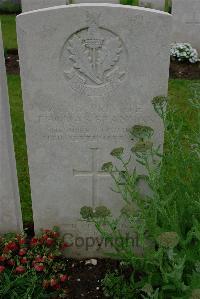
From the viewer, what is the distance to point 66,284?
2793 mm

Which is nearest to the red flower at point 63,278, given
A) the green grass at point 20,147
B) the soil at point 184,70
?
the green grass at point 20,147

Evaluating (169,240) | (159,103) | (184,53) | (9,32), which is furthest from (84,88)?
(9,32)

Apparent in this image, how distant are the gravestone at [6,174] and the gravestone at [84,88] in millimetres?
114

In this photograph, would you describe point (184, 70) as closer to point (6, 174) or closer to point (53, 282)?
point (6, 174)

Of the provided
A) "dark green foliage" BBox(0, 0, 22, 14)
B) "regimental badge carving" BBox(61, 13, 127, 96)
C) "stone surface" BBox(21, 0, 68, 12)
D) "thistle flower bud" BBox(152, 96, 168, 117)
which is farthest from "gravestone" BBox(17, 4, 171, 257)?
"dark green foliage" BBox(0, 0, 22, 14)

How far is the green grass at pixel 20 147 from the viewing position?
3677mm

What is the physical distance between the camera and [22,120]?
202 inches

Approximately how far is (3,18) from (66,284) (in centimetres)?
860

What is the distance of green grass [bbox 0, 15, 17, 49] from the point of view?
25.6ft

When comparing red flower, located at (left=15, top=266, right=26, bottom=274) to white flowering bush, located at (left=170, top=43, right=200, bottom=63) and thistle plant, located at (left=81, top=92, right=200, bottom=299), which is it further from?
white flowering bush, located at (left=170, top=43, right=200, bottom=63)

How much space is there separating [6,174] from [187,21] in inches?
199

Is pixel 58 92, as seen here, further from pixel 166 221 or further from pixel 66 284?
pixel 66 284

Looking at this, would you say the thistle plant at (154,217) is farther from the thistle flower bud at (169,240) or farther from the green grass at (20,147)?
the green grass at (20,147)

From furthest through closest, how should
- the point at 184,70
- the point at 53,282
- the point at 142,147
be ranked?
the point at 184,70
the point at 53,282
the point at 142,147
